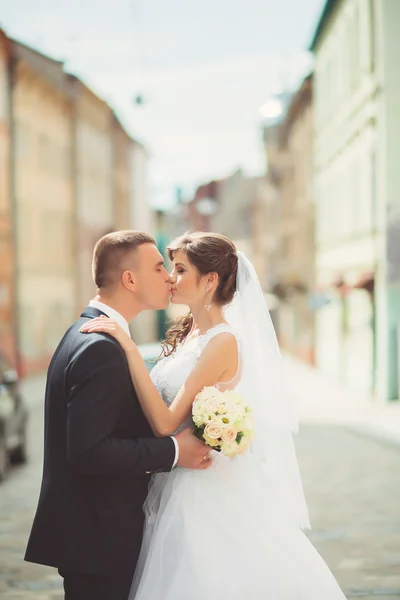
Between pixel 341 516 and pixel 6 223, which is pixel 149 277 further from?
pixel 6 223

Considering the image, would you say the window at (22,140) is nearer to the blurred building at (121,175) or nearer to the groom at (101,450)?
the blurred building at (121,175)

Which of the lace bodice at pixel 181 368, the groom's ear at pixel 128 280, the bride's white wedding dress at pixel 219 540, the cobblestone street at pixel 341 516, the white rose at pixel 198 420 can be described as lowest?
the cobblestone street at pixel 341 516

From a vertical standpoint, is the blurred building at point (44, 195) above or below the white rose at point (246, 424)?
above

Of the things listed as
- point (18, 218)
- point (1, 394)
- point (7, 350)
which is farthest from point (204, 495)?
point (18, 218)

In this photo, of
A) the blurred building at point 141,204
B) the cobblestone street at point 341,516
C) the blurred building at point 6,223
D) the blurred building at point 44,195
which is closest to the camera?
the cobblestone street at point 341,516

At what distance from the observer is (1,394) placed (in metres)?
12.2

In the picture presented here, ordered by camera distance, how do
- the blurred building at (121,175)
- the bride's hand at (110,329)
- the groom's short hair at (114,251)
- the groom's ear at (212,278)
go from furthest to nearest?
1. the blurred building at (121,175)
2. the groom's ear at (212,278)
3. the groom's short hair at (114,251)
4. the bride's hand at (110,329)

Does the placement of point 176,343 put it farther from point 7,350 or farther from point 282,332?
point 282,332

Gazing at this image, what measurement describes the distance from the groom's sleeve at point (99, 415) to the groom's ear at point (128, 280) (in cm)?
32

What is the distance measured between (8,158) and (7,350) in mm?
6359

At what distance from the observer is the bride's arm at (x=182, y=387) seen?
12.4ft

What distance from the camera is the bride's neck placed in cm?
465

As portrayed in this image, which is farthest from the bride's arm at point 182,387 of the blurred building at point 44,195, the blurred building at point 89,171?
the blurred building at point 89,171

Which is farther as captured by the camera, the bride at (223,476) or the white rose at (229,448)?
the bride at (223,476)
